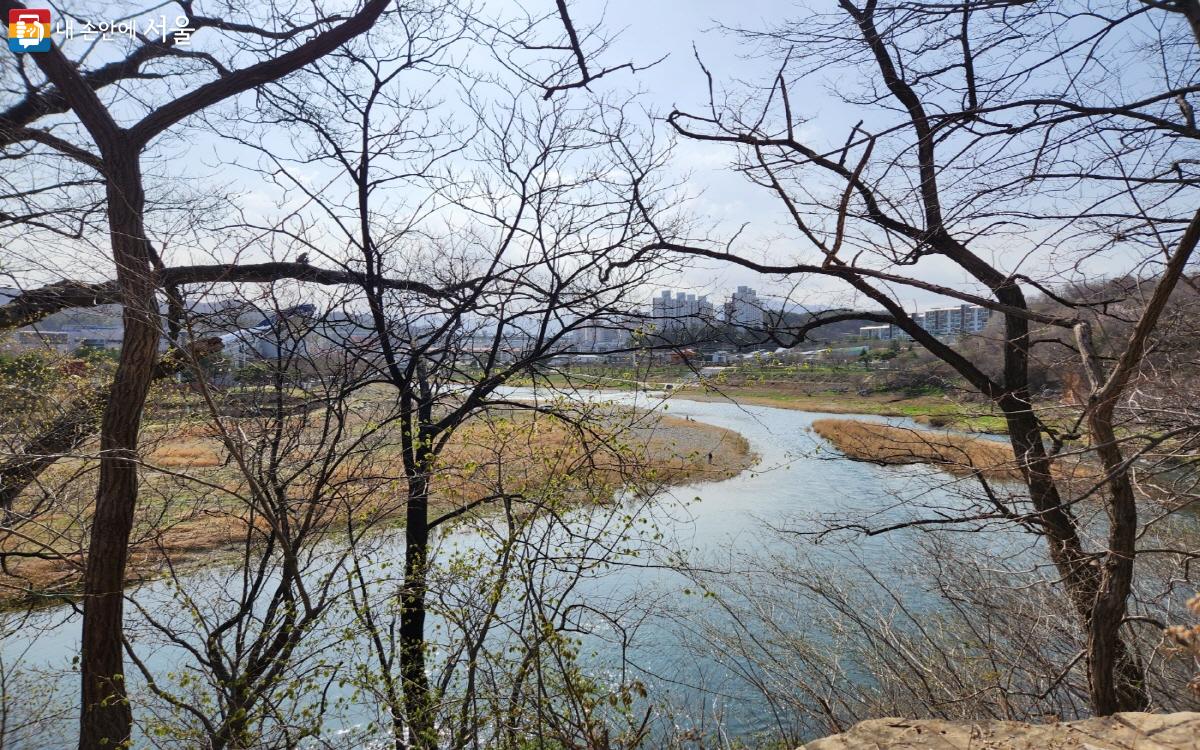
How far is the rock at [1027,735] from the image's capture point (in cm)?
213

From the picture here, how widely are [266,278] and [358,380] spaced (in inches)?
33.5

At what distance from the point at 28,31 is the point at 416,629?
4568 millimetres

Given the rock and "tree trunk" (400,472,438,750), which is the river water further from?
"tree trunk" (400,472,438,750)

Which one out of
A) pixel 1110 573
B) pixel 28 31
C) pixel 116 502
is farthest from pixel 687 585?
pixel 28 31

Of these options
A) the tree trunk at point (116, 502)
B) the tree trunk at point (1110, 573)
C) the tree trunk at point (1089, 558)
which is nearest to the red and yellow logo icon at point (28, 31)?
the tree trunk at point (116, 502)

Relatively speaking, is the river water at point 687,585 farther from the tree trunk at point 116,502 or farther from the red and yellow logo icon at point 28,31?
the red and yellow logo icon at point 28,31

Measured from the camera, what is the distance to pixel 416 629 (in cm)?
446

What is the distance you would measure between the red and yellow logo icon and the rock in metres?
5.68

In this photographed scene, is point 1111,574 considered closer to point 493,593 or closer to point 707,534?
point 493,593

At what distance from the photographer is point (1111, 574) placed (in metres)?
2.64

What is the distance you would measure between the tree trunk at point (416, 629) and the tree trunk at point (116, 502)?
1.55m

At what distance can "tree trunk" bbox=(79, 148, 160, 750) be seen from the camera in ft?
12.2

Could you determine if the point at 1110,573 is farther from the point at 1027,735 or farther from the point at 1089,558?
the point at 1027,735

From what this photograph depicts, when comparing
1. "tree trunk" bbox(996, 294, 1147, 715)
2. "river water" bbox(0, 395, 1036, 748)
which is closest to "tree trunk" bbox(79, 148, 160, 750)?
"river water" bbox(0, 395, 1036, 748)
